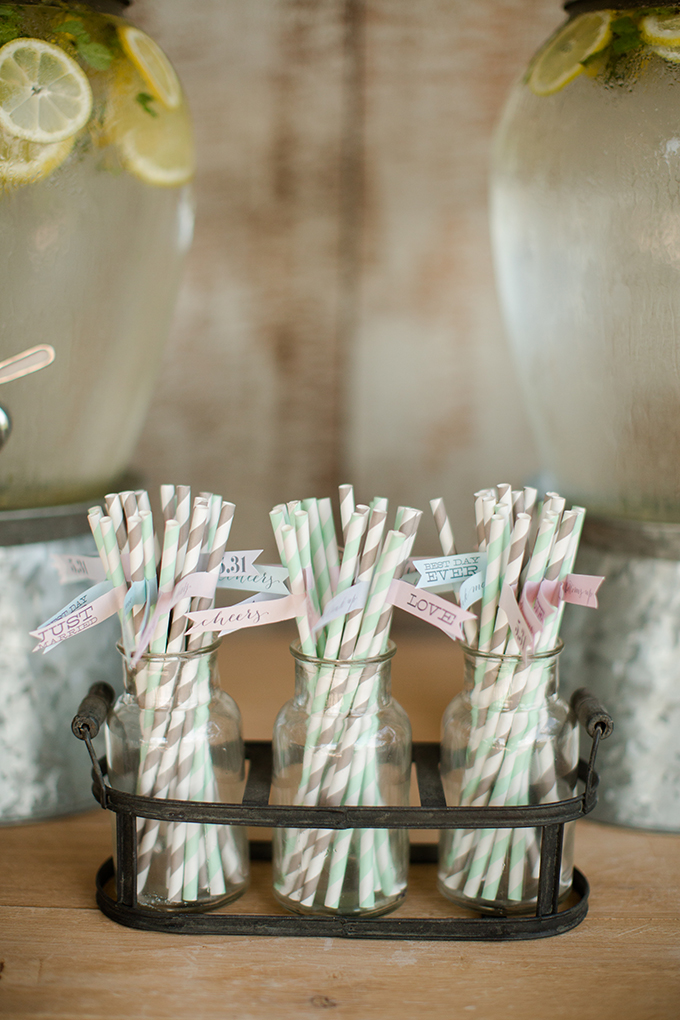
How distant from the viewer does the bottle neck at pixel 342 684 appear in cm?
56

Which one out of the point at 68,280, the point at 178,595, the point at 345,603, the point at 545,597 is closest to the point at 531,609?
the point at 545,597

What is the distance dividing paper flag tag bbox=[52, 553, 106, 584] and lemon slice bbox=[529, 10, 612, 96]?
50cm

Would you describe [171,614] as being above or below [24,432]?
below

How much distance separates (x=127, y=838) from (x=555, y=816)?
267mm

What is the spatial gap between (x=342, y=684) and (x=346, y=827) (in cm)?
9

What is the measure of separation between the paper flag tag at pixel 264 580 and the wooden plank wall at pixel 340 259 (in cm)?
52

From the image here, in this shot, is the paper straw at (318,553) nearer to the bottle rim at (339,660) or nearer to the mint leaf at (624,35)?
the bottle rim at (339,660)

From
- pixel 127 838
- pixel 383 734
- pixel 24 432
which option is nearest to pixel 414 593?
pixel 383 734

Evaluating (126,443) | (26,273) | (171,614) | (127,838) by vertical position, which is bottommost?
(127,838)

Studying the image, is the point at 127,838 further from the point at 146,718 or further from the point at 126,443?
the point at 126,443

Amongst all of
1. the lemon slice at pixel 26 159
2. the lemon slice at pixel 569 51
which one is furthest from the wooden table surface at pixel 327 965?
the lemon slice at pixel 569 51

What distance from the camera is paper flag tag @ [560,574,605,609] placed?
55 cm

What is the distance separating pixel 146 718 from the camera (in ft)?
1.87

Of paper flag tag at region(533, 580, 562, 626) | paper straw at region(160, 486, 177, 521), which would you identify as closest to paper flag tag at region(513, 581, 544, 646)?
paper flag tag at region(533, 580, 562, 626)
